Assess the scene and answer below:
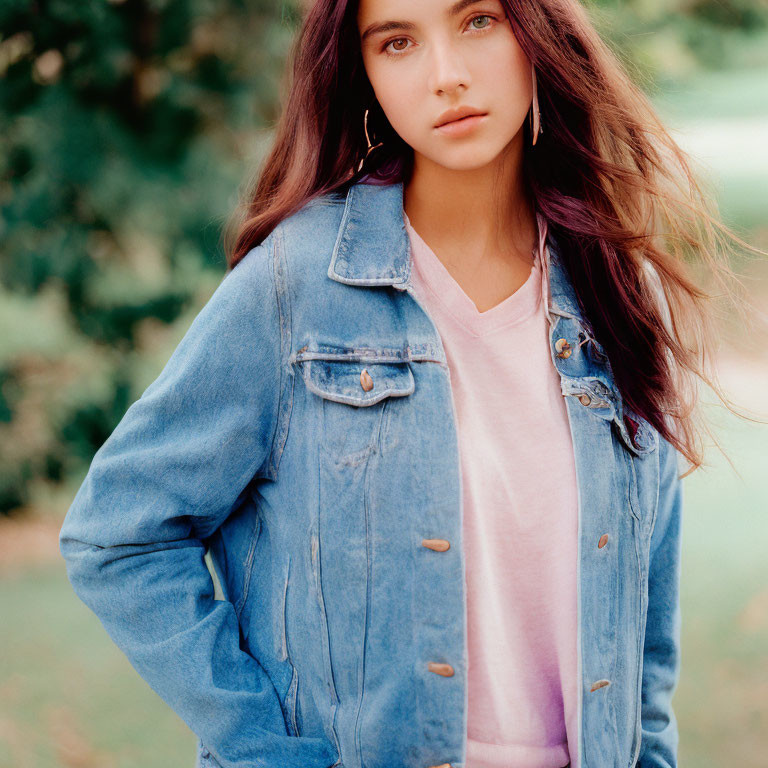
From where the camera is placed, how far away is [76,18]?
2.83 metres

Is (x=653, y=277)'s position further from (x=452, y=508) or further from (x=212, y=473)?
(x=212, y=473)

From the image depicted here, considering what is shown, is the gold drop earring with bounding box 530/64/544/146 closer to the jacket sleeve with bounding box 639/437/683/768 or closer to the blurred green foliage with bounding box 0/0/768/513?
the jacket sleeve with bounding box 639/437/683/768

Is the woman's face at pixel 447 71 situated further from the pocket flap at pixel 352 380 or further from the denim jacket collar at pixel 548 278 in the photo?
the pocket flap at pixel 352 380

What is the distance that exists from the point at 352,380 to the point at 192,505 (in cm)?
27

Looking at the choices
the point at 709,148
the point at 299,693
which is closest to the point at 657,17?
the point at 709,148

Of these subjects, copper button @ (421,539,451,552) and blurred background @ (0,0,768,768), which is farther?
blurred background @ (0,0,768,768)

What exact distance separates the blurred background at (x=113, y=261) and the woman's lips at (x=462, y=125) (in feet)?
5.17

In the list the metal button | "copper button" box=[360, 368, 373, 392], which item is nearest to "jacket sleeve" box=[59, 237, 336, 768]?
"copper button" box=[360, 368, 373, 392]

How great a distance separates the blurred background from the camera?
A: 2891 millimetres

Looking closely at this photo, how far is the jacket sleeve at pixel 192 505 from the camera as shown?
1.22 m

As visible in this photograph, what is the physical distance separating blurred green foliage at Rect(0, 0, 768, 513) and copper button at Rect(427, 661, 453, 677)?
6.29 feet

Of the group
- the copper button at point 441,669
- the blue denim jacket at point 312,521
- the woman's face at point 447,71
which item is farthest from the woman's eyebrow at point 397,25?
the copper button at point 441,669

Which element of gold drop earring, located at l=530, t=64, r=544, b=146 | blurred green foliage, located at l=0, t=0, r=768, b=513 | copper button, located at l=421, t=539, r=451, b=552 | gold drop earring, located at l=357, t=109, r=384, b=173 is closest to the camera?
copper button, located at l=421, t=539, r=451, b=552

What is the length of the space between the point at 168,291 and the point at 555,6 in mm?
2092
